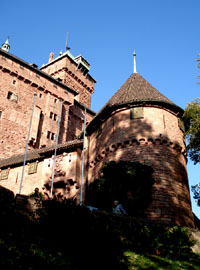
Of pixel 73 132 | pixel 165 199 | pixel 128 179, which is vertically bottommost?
pixel 165 199

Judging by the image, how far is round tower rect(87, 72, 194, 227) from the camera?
14.1m

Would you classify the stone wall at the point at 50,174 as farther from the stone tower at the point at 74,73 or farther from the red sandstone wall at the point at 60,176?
the stone tower at the point at 74,73

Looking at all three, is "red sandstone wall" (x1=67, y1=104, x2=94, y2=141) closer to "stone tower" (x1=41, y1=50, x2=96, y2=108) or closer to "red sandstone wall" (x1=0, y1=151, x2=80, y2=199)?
"stone tower" (x1=41, y1=50, x2=96, y2=108)

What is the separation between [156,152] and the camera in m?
15.3

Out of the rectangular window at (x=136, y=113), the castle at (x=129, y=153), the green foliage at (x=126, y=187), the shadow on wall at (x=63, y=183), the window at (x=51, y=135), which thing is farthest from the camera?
the window at (x=51, y=135)

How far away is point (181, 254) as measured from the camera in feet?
30.1

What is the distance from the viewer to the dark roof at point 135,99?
669 inches

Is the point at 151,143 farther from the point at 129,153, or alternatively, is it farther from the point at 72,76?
the point at 72,76

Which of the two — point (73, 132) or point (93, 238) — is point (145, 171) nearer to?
point (93, 238)

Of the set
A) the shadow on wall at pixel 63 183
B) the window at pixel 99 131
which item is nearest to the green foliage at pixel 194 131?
the window at pixel 99 131

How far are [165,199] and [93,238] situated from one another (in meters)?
7.25

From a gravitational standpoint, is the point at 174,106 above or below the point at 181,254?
above

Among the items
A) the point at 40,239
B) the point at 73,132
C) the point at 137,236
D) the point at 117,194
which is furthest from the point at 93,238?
the point at 73,132

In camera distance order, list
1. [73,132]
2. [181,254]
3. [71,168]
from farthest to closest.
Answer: [73,132]
[71,168]
[181,254]
